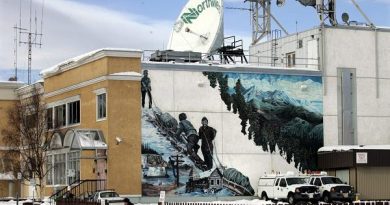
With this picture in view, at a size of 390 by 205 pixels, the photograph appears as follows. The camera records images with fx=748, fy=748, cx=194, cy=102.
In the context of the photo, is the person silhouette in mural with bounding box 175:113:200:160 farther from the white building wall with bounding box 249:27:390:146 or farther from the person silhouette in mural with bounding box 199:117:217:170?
the white building wall with bounding box 249:27:390:146

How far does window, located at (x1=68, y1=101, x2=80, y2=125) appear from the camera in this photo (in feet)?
178

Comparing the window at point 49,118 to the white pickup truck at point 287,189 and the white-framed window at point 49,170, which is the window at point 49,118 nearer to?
the white-framed window at point 49,170

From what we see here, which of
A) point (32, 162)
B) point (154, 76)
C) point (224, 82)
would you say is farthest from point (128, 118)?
point (32, 162)

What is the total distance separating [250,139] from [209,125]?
3366 millimetres

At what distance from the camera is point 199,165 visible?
50.3 metres

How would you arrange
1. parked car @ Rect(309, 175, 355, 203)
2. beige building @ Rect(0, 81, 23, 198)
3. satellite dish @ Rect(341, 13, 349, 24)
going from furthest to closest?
1. beige building @ Rect(0, 81, 23, 198)
2. satellite dish @ Rect(341, 13, 349, 24)
3. parked car @ Rect(309, 175, 355, 203)

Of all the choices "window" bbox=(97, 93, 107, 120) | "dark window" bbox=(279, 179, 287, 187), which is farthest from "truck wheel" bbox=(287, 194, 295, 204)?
"window" bbox=(97, 93, 107, 120)

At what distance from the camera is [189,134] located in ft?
165

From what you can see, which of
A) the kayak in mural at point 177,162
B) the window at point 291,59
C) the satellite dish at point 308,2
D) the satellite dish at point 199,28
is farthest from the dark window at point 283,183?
the satellite dish at point 308,2

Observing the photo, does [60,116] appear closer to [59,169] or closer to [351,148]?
[59,169]

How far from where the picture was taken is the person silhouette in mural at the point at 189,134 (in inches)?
1976

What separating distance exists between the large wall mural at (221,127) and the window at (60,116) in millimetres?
9948

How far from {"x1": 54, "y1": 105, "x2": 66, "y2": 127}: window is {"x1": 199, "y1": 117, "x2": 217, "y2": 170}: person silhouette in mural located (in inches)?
469

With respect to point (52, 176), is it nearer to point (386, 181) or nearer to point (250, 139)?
point (250, 139)
